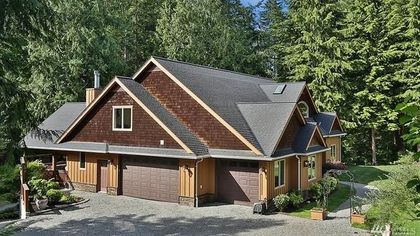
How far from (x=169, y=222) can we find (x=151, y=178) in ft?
15.3

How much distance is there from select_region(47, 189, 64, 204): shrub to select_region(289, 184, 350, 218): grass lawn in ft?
34.4

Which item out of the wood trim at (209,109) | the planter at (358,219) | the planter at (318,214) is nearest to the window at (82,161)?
the wood trim at (209,109)

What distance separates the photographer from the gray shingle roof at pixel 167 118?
1927cm

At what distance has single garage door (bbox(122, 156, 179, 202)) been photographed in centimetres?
1975

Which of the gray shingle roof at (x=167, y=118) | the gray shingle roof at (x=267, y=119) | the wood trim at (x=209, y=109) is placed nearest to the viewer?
the wood trim at (x=209, y=109)

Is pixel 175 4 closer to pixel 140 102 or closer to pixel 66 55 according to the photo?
pixel 66 55

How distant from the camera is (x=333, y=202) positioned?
2038 cm

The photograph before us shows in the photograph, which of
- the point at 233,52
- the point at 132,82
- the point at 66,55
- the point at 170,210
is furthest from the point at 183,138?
the point at 233,52

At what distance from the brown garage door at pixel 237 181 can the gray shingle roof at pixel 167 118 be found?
1370mm

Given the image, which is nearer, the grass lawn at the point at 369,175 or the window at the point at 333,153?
the grass lawn at the point at 369,175

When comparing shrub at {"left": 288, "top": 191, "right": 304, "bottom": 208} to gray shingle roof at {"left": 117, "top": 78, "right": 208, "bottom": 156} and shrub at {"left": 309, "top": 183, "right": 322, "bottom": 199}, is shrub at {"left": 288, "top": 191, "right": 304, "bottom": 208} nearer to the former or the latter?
shrub at {"left": 309, "top": 183, "right": 322, "bottom": 199}

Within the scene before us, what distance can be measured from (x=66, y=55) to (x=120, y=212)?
62.9 ft

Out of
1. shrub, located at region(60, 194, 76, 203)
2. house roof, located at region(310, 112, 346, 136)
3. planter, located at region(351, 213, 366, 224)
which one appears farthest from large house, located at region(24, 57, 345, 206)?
house roof, located at region(310, 112, 346, 136)

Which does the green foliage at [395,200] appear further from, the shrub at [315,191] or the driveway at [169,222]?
the shrub at [315,191]
